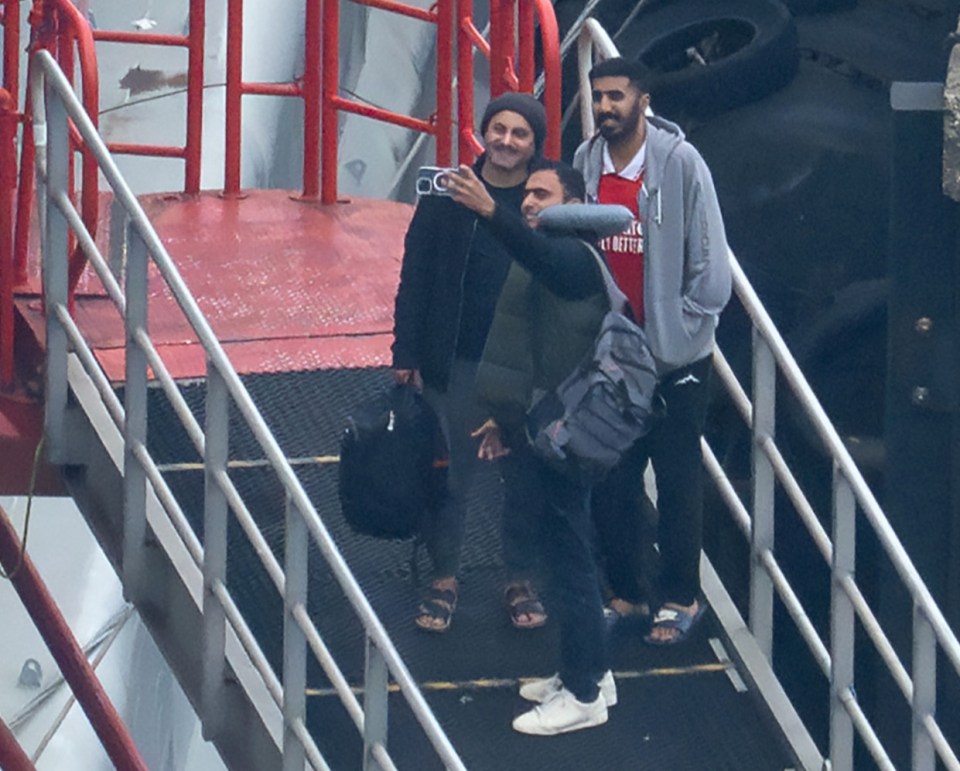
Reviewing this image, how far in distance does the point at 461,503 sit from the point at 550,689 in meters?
0.51

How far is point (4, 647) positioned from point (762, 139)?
504 cm

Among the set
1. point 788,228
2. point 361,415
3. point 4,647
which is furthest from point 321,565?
point 4,647

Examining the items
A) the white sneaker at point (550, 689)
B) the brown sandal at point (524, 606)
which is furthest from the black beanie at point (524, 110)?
the white sneaker at point (550, 689)

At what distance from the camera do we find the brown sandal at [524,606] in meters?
4.82

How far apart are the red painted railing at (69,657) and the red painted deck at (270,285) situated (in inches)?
29.0

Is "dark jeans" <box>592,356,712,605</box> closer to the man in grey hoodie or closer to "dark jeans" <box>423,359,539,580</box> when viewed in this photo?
the man in grey hoodie

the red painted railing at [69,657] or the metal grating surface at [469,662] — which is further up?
the metal grating surface at [469,662]

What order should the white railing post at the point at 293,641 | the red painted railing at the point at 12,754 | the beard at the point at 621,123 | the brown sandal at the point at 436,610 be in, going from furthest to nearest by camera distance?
the red painted railing at the point at 12,754
the brown sandal at the point at 436,610
the beard at the point at 621,123
the white railing post at the point at 293,641

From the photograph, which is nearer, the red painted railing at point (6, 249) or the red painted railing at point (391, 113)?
the red painted railing at point (6, 249)

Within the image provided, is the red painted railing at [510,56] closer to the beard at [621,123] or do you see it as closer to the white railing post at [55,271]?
the beard at [621,123]

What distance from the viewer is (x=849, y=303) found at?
6027 millimetres

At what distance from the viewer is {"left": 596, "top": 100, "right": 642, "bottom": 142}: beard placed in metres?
4.52

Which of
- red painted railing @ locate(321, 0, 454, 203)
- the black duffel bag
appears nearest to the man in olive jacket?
the black duffel bag

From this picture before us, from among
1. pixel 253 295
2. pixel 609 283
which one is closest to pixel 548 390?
pixel 609 283
